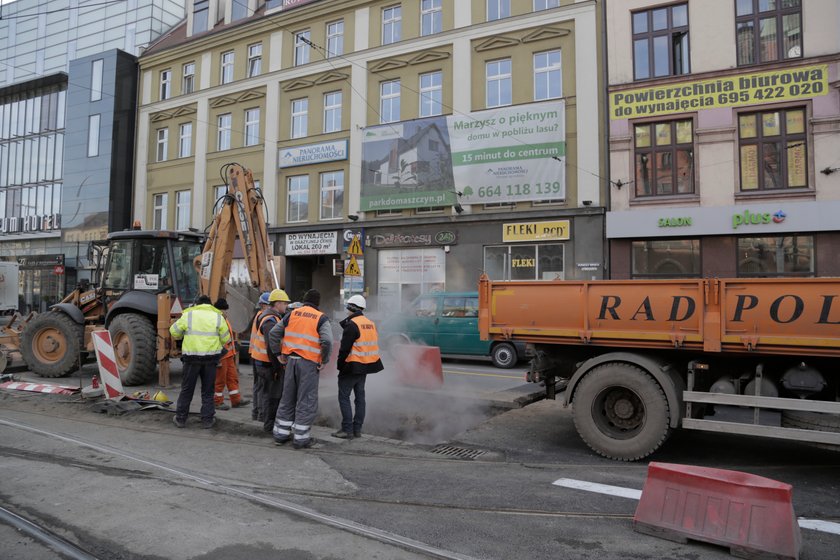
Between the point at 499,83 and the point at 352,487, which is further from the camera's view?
the point at 499,83

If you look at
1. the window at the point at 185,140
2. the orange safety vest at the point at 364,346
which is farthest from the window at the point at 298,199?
the orange safety vest at the point at 364,346

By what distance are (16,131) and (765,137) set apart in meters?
43.0

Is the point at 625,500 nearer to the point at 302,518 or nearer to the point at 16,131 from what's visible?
the point at 302,518

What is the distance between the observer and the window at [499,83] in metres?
20.6

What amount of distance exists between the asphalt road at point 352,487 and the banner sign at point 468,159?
13.0 metres

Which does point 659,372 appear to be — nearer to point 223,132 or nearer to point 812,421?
point 812,421

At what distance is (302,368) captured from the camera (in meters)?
6.46

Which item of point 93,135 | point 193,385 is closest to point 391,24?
point 93,135

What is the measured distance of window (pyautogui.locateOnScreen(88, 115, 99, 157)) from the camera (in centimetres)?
3084

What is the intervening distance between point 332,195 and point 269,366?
17605mm

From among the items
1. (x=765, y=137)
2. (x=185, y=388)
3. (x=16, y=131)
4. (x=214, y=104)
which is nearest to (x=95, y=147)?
(x=214, y=104)

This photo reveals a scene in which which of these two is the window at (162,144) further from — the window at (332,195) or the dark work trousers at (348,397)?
the dark work trousers at (348,397)

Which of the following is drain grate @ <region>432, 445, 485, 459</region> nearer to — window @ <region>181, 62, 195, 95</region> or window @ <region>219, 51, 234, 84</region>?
window @ <region>219, 51, 234, 84</region>

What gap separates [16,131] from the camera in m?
38.5
